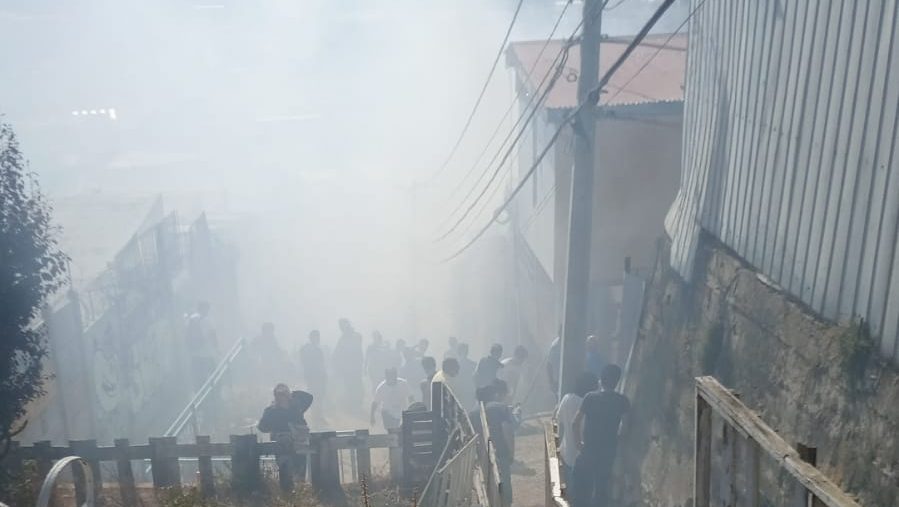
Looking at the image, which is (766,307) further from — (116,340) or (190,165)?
(190,165)

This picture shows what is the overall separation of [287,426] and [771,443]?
6.37 m

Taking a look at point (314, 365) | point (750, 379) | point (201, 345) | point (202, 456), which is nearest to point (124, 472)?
point (202, 456)

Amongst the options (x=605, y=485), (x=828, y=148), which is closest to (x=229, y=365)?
(x=605, y=485)

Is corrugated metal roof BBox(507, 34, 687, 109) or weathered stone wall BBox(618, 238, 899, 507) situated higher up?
corrugated metal roof BBox(507, 34, 687, 109)

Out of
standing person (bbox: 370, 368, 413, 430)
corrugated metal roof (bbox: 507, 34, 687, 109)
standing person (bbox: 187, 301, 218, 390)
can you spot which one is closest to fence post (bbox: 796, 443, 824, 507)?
standing person (bbox: 370, 368, 413, 430)

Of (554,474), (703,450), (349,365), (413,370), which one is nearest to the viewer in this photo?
(703,450)

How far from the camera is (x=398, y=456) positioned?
27.1 ft

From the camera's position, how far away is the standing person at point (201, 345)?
13281 mm

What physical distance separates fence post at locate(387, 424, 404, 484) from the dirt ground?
121 centimetres

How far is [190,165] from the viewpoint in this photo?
31.9m

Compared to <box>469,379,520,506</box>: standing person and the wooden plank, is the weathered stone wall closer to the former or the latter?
<box>469,379,520,506</box>: standing person

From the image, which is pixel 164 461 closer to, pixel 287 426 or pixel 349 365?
pixel 287 426

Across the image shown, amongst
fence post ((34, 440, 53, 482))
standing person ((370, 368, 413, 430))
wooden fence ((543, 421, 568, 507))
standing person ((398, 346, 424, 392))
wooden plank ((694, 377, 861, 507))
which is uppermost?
wooden plank ((694, 377, 861, 507))

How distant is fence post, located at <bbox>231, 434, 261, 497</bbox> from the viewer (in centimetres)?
785
